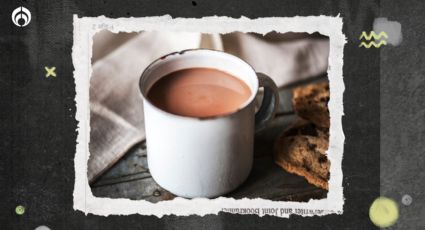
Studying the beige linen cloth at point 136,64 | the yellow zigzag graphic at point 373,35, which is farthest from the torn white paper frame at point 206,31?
the beige linen cloth at point 136,64

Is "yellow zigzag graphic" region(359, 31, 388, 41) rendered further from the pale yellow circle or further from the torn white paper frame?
the pale yellow circle

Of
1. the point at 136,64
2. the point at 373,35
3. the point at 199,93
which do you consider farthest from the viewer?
the point at 136,64

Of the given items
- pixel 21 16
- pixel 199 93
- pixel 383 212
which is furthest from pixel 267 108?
pixel 21 16

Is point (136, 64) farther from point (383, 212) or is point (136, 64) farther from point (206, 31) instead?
point (383, 212)

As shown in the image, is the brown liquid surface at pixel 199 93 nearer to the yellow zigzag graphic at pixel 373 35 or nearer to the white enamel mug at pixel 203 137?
the white enamel mug at pixel 203 137

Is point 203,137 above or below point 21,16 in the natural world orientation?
below
